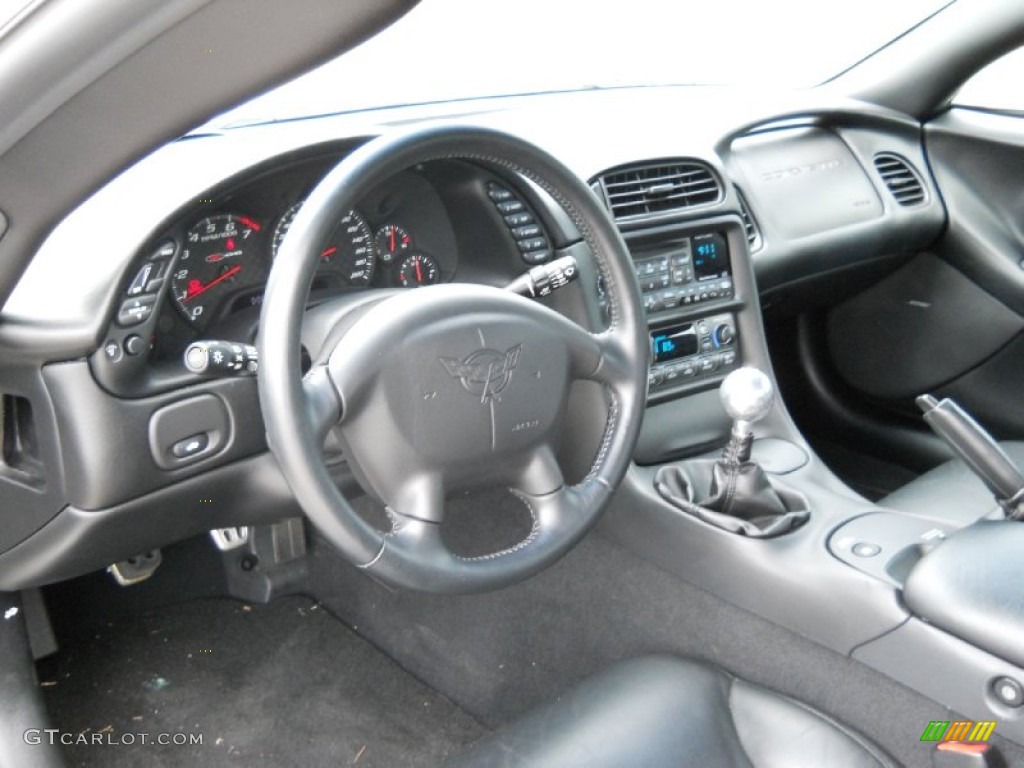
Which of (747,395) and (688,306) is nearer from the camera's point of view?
(747,395)

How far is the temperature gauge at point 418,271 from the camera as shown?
1731 millimetres

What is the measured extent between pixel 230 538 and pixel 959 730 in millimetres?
1407

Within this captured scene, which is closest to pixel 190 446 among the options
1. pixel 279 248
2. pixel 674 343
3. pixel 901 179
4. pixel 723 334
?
pixel 279 248

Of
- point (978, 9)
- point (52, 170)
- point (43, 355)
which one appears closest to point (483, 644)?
point (43, 355)

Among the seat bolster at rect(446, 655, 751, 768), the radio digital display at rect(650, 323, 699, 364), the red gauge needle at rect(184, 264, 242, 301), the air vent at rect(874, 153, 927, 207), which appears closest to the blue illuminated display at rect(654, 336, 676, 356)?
the radio digital display at rect(650, 323, 699, 364)

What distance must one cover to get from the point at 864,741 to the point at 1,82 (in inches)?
48.4

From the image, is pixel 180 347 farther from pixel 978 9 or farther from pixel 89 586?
pixel 978 9

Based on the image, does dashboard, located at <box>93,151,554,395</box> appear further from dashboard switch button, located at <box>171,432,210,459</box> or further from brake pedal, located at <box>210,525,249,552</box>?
brake pedal, located at <box>210,525,249,552</box>

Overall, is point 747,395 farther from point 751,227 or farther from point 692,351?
point 751,227

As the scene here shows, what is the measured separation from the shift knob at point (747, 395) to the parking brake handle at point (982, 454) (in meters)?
0.23

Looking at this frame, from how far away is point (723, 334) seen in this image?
201 cm

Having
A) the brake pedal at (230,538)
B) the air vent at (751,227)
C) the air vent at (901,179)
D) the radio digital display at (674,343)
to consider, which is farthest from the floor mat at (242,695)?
the air vent at (901,179)

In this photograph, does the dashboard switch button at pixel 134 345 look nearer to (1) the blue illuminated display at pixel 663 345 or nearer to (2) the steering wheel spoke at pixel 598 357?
(2) the steering wheel spoke at pixel 598 357

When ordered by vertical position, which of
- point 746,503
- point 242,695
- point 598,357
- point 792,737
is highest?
point 598,357
